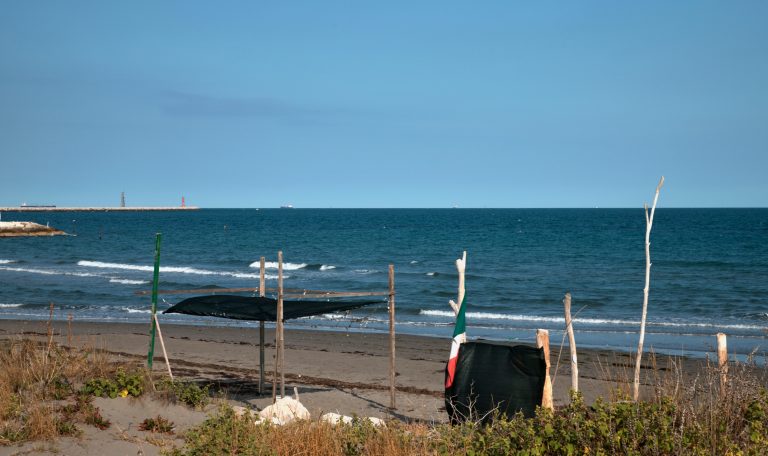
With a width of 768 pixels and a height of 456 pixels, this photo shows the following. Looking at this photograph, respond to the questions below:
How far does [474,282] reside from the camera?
3831 centimetres

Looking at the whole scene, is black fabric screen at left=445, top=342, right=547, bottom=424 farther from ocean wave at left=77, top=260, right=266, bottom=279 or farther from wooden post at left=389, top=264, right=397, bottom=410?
ocean wave at left=77, top=260, right=266, bottom=279

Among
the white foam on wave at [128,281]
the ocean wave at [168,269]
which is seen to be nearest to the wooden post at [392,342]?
the white foam on wave at [128,281]

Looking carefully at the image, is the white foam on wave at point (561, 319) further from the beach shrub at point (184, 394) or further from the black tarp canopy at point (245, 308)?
the beach shrub at point (184, 394)

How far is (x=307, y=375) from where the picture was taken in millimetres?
16188

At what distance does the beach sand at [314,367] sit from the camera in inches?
489

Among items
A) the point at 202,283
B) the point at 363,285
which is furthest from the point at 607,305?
the point at 202,283

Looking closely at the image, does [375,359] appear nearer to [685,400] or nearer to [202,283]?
[685,400]

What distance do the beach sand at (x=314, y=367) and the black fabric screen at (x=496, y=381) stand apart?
23.2 inches

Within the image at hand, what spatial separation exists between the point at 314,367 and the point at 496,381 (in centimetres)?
832

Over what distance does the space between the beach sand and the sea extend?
1451 mm

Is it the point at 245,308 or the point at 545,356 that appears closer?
the point at 545,356

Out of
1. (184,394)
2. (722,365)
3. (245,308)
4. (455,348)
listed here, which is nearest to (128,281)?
(245,308)

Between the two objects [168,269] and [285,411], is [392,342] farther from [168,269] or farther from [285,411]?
[168,269]

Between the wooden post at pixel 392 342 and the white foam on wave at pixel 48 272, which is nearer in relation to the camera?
the wooden post at pixel 392 342
